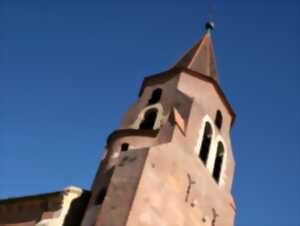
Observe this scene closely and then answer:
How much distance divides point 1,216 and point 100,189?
17.2 ft

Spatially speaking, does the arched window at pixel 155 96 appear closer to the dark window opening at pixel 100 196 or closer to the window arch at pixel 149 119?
the window arch at pixel 149 119

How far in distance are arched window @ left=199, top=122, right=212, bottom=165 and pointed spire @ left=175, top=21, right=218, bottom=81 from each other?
3373 mm

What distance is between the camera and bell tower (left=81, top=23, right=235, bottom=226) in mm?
21047

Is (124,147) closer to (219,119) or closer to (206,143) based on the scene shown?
(206,143)

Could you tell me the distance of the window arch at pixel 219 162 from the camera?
88.3 feet

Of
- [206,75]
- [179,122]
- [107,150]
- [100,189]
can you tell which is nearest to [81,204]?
[100,189]

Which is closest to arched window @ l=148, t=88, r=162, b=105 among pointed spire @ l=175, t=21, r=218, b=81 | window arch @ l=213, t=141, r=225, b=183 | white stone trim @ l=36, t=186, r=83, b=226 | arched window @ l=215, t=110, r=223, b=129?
pointed spire @ l=175, t=21, r=218, b=81

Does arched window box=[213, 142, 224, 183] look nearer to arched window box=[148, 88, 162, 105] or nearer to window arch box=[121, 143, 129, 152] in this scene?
arched window box=[148, 88, 162, 105]

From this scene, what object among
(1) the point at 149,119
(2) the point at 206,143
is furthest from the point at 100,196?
(2) the point at 206,143

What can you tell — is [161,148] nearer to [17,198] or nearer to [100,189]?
[100,189]

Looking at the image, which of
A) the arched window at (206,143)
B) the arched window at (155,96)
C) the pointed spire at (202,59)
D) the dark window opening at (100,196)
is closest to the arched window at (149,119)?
the arched window at (155,96)

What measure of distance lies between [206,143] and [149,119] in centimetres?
286

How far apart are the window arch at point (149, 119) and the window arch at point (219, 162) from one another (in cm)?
352

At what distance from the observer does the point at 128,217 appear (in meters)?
19.8
